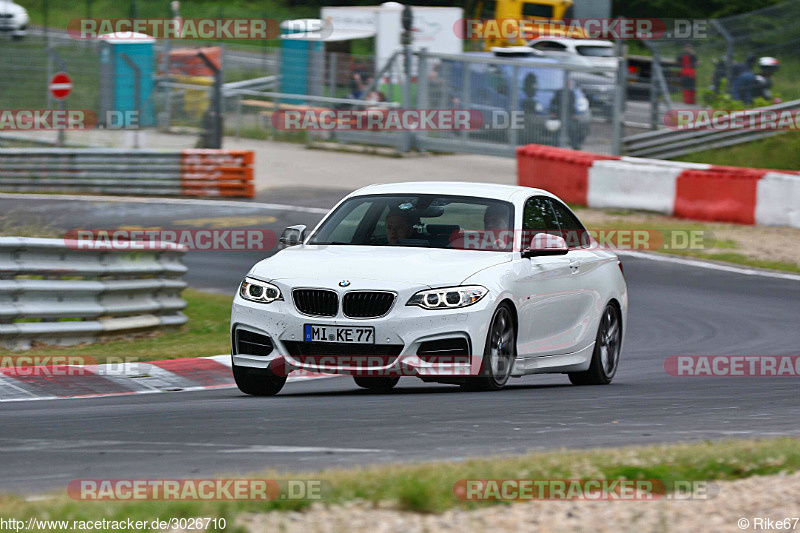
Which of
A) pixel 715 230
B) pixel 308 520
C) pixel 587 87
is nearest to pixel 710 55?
pixel 587 87

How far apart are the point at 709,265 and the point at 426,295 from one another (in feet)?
35.2

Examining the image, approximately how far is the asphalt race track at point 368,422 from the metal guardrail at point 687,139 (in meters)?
12.4

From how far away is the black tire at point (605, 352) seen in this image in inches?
411

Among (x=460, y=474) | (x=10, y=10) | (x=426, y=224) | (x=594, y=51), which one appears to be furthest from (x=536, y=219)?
(x=10, y=10)

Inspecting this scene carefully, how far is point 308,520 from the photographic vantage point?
15.4 ft

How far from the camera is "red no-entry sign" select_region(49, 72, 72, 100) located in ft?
91.6

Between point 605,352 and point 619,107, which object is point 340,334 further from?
point 619,107

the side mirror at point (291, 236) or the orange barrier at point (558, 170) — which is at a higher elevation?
the side mirror at point (291, 236)

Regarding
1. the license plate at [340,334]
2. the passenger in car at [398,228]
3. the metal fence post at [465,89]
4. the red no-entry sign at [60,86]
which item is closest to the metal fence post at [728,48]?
the metal fence post at [465,89]

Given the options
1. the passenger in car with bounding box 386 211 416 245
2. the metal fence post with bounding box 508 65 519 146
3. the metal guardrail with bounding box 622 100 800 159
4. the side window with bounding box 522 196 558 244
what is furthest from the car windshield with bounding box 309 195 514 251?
the metal fence post with bounding box 508 65 519 146

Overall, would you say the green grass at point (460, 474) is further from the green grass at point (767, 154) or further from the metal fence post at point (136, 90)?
the metal fence post at point (136, 90)

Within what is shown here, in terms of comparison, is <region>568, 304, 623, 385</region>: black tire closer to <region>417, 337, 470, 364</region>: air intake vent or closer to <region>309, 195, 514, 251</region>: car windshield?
<region>309, 195, 514, 251</region>: car windshield

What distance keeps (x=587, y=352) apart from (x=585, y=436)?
3270 mm

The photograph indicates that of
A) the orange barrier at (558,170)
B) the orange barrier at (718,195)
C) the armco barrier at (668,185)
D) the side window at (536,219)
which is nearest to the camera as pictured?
the side window at (536,219)
